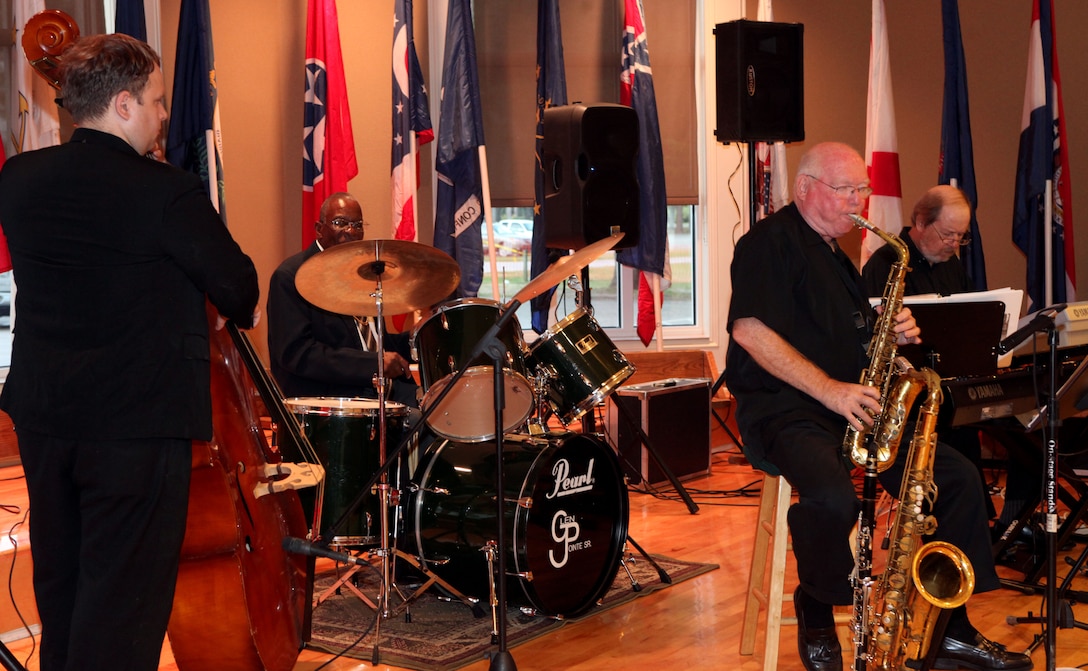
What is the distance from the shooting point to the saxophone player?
3002 mm

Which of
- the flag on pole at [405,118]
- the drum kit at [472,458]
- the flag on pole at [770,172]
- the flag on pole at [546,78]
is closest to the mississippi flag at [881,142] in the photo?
the flag on pole at [770,172]

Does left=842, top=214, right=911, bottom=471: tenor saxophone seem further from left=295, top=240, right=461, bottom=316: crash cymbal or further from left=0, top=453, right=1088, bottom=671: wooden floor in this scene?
left=295, top=240, right=461, bottom=316: crash cymbal

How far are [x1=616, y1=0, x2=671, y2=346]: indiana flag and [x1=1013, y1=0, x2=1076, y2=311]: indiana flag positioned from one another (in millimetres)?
2053

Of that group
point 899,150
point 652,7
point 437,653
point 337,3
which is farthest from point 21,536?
point 899,150

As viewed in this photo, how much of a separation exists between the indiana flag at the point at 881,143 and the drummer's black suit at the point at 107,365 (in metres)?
4.82

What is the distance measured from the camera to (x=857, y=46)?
23.7 feet

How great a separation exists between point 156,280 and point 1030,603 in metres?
3.26

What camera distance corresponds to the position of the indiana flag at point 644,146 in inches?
247

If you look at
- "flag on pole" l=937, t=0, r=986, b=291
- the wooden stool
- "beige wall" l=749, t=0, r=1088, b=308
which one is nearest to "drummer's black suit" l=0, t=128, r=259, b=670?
the wooden stool

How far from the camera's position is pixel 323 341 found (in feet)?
14.1

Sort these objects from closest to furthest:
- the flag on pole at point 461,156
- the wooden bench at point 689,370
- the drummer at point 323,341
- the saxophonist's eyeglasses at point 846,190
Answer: the saxophonist's eyeglasses at point 846,190 → the drummer at point 323,341 → the flag on pole at point 461,156 → the wooden bench at point 689,370

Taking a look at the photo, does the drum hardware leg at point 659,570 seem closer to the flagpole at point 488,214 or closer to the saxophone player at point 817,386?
the saxophone player at point 817,386

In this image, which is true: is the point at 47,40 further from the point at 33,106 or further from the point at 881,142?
the point at 881,142

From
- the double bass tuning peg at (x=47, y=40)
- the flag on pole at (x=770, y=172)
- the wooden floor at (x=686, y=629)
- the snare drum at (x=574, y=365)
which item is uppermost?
the double bass tuning peg at (x=47, y=40)
